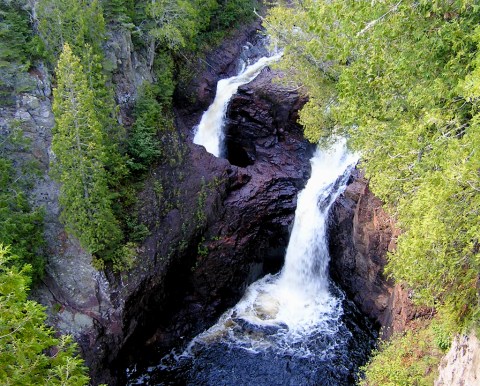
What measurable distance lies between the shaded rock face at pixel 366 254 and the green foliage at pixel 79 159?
1058cm

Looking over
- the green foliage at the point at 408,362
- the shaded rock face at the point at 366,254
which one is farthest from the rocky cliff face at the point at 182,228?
the green foliage at the point at 408,362

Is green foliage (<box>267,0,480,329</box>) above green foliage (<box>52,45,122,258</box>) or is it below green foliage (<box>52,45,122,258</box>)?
above

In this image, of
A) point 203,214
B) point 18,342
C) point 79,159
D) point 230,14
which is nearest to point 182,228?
point 203,214

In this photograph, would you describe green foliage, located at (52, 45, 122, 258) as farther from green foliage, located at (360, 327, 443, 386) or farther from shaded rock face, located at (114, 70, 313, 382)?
green foliage, located at (360, 327, 443, 386)

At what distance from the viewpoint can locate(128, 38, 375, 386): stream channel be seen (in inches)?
613

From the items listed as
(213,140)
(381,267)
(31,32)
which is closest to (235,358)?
(381,267)

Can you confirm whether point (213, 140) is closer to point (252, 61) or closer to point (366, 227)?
point (252, 61)

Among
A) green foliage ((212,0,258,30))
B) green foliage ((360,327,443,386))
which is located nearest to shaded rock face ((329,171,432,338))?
green foliage ((360,327,443,386))

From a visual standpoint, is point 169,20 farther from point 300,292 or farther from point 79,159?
point 300,292

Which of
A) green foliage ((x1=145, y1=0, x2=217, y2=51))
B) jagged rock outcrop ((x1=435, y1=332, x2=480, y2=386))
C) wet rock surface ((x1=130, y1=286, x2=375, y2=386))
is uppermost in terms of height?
green foliage ((x1=145, y1=0, x2=217, y2=51))

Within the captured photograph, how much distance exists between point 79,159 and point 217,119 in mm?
11220

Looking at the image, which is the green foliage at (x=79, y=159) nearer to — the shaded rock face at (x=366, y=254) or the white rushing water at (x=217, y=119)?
the white rushing water at (x=217, y=119)

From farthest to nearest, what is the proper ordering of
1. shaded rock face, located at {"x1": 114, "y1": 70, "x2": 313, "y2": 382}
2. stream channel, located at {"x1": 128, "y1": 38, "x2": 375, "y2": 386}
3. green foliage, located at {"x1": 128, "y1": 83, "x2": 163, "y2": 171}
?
green foliage, located at {"x1": 128, "y1": 83, "x2": 163, "y2": 171}, shaded rock face, located at {"x1": 114, "y1": 70, "x2": 313, "y2": 382}, stream channel, located at {"x1": 128, "y1": 38, "x2": 375, "y2": 386}

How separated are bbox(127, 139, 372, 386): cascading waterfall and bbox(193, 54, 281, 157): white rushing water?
599 cm
